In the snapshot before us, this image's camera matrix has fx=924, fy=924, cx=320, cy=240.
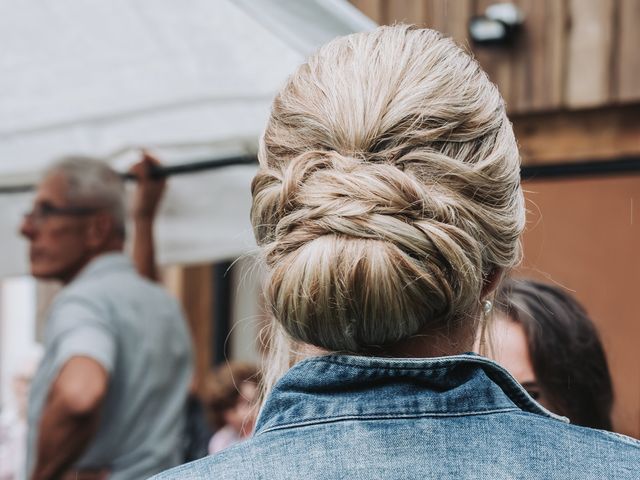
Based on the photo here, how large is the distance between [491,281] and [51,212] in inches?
89.5

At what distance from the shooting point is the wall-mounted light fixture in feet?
11.4

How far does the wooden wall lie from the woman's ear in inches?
96.7

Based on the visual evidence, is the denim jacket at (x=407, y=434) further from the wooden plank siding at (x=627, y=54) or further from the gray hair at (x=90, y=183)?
the wooden plank siding at (x=627, y=54)

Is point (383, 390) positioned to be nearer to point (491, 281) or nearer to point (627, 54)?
point (491, 281)

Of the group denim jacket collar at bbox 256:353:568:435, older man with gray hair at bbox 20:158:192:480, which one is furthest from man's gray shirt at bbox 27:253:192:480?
denim jacket collar at bbox 256:353:568:435

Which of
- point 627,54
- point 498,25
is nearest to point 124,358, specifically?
point 498,25

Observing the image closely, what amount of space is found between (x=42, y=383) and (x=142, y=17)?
106cm

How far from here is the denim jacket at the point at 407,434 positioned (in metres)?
0.87

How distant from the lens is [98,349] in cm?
255

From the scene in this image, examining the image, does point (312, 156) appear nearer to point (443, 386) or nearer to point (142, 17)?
point (443, 386)

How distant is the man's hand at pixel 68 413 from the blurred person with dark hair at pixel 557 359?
118 centimetres

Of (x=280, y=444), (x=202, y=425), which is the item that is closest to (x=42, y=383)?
(x=280, y=444)

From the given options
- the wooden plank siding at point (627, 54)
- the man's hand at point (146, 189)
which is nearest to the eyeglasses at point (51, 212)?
the man's hand at point (146, 189)

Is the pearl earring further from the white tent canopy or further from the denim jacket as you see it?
the white tent canopy
